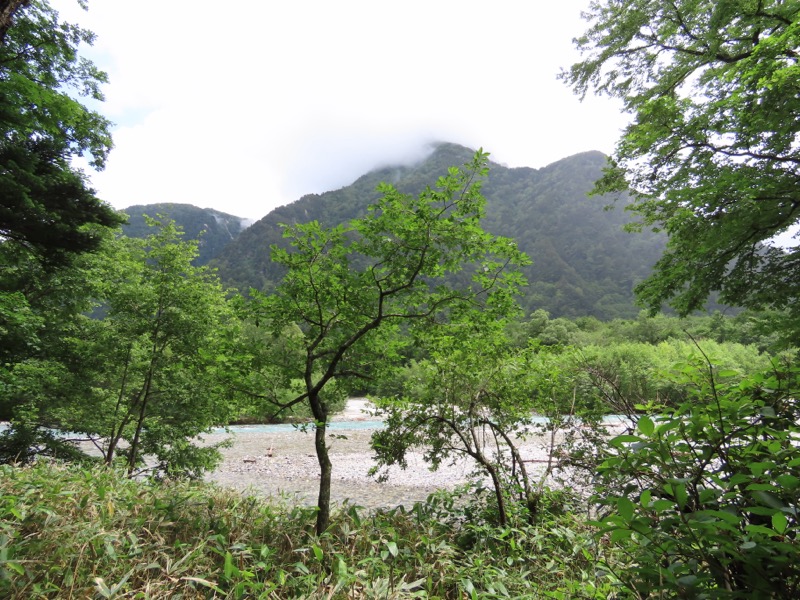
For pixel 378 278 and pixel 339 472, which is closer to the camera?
pixel 378 278

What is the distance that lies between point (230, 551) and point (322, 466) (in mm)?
1421

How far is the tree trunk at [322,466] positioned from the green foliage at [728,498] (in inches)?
147

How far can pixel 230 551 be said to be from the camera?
3.57 m

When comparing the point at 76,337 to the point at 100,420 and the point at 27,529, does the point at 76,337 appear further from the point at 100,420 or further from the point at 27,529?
the point at 27,529

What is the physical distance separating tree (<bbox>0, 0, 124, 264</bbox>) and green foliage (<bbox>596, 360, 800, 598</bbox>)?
6.83 meters

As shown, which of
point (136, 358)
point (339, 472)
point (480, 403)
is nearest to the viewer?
point (480, 403)

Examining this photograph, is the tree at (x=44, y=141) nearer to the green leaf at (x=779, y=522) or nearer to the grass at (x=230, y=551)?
the grass at (x=230, y=551)

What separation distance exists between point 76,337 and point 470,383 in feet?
31.4

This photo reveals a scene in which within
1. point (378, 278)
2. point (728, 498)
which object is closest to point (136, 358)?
point (378, 278)

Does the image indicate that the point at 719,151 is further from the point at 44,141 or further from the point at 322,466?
the point at 44,141

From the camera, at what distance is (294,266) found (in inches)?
192

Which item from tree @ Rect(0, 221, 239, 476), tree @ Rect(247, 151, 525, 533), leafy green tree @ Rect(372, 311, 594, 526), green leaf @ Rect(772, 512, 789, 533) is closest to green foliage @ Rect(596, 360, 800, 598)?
green leaf @ Rect(772, 512, 789, 533)

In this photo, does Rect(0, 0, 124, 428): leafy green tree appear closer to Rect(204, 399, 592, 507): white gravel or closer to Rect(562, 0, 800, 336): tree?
Rect(204, 399, 592, 507): white gravel

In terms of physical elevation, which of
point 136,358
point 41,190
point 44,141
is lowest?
point 136,358
